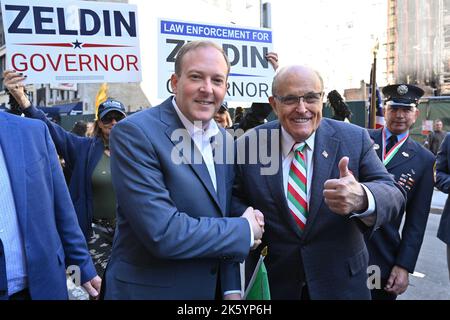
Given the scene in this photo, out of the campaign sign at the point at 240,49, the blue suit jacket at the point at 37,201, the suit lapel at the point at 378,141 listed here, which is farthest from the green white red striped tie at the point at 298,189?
the campaign sign at the point at 240,49

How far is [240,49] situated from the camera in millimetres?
4766

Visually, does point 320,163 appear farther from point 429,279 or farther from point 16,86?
point 429,279

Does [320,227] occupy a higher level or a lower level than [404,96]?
lower

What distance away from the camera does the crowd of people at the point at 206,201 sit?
184 centimetres

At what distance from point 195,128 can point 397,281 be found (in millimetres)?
1854

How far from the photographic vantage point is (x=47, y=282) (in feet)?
6.84

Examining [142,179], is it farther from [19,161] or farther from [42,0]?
[42,0]

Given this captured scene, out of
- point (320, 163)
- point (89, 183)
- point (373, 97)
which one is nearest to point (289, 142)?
point (320, 163)

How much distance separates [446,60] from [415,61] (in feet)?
16.5

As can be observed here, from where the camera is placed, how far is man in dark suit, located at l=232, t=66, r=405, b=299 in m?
2.15

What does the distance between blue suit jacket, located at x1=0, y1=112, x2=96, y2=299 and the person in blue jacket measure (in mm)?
1360

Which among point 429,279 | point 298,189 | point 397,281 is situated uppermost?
point 298,189
